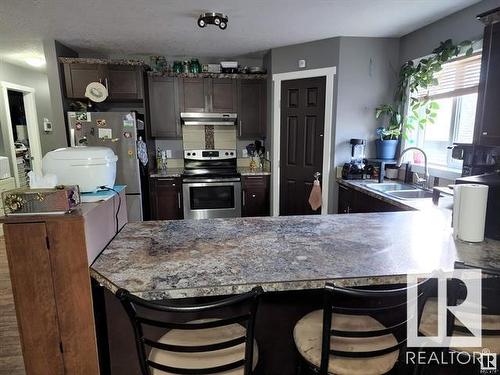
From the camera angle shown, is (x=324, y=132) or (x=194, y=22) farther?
(x=324, y=132)

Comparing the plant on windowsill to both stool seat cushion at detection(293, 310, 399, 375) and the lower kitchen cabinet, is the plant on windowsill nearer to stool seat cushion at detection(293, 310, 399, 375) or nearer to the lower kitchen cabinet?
the lower kitchen cabinet

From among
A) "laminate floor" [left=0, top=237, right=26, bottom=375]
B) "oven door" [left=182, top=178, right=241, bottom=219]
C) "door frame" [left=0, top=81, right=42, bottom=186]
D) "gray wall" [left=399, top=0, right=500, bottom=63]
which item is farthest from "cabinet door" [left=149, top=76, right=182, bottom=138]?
"gray wall" [left=399, top=0, right=500, bottom=63]

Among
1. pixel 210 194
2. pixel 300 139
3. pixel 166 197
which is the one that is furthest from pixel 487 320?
pixel 166 197

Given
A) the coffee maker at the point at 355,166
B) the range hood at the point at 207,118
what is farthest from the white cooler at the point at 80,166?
the range hood at the point at 207,118

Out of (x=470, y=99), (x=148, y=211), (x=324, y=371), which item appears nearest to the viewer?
(x=324, y=371)

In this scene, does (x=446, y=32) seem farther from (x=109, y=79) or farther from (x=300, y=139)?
(x=109, y=79)

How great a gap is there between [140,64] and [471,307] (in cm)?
402

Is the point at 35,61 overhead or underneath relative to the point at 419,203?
overhead

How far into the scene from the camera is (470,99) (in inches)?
104

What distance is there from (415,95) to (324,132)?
1.03 m

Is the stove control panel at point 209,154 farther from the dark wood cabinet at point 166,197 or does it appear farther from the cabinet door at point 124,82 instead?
the cabinet door at point 124,82

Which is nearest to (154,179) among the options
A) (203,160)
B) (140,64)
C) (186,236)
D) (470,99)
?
(203,160)

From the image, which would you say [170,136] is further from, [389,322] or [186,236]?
[389,322]

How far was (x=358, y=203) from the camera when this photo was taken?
3.11m
